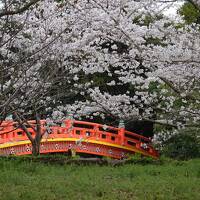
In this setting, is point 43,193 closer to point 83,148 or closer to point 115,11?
point 115,11

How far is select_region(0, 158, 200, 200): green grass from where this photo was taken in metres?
7.20

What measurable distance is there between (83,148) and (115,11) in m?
10.1

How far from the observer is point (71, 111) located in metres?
9.94

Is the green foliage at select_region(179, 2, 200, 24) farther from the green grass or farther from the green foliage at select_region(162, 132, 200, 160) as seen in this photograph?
the green foliage at select_region(162, 132, 200, 160)

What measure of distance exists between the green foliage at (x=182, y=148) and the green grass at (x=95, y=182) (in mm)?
3015

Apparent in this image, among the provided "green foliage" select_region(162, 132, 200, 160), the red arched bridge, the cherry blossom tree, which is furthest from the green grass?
the red arched bridge

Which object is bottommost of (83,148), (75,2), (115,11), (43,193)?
(43,193)

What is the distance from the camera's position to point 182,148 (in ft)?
47.7

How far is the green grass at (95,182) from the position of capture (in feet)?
23.6

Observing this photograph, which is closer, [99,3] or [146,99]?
[99,3]

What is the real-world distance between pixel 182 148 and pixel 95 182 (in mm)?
6826

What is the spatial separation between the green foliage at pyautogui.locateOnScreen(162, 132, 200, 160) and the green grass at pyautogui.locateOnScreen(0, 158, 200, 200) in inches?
119

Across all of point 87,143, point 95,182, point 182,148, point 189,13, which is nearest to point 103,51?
point 95,182

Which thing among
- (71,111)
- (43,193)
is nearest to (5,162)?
(71,111)
